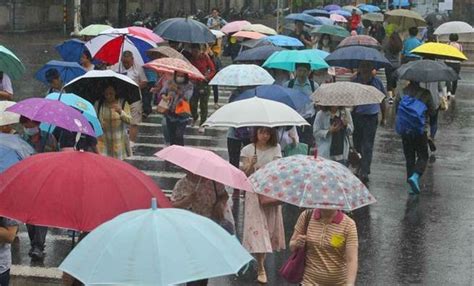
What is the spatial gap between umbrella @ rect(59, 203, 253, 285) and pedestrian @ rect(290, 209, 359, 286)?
6.48 ft

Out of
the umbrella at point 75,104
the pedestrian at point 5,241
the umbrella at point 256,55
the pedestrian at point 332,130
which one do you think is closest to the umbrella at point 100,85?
the umbrella at point 75,104

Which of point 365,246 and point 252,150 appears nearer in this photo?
point 252,150

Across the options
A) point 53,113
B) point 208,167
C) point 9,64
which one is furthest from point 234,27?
point 208,167

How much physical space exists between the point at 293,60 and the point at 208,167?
8283 mm

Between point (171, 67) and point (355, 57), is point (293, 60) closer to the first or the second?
point (355, 57)

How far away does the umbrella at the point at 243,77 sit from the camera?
15.6 meters

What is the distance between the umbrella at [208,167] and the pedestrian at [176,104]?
24.3 feet

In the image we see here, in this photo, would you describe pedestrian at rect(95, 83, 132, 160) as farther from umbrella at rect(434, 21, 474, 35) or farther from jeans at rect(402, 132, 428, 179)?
umbrella at rect(434, 21, 474, 35)

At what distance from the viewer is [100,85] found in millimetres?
13180

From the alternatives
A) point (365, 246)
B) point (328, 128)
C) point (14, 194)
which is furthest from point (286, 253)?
point (14, 194)

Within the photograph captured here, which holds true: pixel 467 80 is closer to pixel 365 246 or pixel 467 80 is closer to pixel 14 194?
pixel 365 246

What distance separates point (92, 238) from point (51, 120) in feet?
14.5

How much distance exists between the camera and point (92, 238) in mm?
5848

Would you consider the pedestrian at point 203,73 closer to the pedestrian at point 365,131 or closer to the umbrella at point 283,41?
the umbrella at point 283,41
